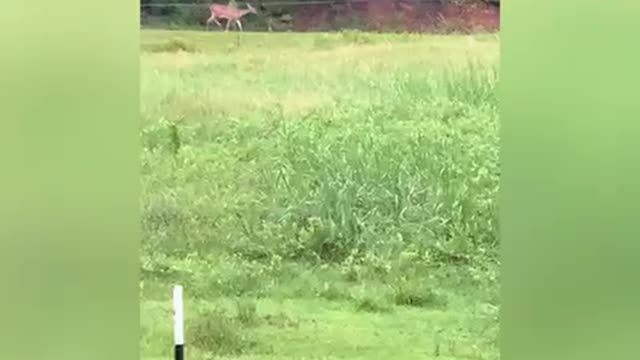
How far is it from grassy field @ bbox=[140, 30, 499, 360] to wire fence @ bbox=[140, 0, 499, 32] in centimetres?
4

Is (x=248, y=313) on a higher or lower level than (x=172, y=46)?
lower

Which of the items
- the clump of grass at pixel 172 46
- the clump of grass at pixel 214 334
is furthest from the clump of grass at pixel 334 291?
the clump of grass at pixel 172 46

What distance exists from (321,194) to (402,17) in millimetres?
646

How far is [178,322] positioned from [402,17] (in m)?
1.25

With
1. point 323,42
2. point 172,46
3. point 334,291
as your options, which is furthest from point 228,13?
point 334,291

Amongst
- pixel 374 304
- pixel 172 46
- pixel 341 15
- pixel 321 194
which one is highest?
pixel 341 15

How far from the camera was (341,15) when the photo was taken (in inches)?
145

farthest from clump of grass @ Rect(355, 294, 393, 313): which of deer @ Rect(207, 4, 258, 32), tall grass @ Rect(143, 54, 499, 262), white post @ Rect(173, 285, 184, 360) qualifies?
deer @ Rect(207, 4, 258, 32)

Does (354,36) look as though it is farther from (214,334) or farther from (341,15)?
(214,334)

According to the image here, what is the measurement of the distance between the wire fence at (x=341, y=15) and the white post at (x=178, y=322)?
89cm

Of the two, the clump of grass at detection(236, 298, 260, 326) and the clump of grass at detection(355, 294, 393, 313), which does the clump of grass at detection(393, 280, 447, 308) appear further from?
the clump of grass at detection(236, 298, 260, 326)

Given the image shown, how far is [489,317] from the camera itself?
3600mm
